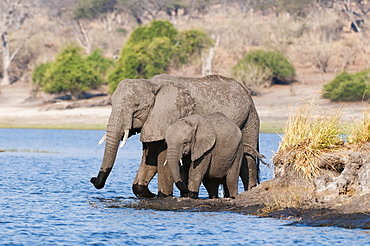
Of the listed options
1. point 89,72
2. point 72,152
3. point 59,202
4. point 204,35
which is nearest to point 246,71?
point 204,35

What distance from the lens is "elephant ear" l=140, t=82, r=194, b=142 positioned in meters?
12.1

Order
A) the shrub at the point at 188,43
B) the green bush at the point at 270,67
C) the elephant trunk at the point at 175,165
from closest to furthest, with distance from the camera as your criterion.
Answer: the elephant trunk at the point at 175,165 < the green bush at the point at 270,67 < the shrub at the point at 188,43

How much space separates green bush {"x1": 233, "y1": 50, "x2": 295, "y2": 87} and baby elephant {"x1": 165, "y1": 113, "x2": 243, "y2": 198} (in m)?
29.1

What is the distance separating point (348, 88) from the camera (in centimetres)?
3616

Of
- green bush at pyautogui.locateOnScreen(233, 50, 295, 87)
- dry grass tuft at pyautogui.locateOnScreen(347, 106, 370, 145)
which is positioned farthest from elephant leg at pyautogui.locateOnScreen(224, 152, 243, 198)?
green bush at pyautogui.locateOnScreen(233, 50, 295, 87)

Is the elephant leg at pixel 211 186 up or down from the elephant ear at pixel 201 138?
down

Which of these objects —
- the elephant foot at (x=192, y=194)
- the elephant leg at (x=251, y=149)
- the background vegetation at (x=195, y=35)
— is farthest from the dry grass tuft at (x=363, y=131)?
the background vegetation at (x=195, y=35)

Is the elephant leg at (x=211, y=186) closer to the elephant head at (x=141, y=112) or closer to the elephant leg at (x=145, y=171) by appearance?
the elephant leg at (x=145, y=171)

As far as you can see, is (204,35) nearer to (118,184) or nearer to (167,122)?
(118,184)

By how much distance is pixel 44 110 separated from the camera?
127 feet

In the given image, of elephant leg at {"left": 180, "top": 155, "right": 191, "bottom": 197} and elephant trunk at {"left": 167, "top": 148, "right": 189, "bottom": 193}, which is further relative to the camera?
elephant leg at {"left": 180, "top": 155, "right": 191, "bottom": 197}

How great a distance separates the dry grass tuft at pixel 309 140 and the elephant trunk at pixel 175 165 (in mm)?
1808

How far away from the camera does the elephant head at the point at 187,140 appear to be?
37.4ft

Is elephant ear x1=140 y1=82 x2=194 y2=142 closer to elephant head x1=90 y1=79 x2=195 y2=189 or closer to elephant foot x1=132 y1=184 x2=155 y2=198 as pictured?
elephant head x1=90 y1=79 x2=195 y2=189
